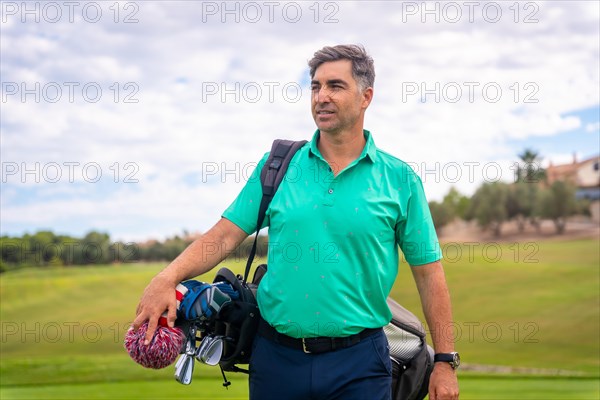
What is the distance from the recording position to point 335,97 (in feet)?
9.93

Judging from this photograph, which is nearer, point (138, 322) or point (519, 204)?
point (138, 322)

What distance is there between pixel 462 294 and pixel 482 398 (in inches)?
461

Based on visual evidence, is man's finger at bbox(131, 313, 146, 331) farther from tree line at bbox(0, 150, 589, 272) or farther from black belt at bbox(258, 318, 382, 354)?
tree line at bbox(0, 150, 589, 272)

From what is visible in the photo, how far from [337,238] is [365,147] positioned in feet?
1.35

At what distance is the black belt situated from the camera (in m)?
2.91

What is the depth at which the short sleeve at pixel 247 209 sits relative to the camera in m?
3.14

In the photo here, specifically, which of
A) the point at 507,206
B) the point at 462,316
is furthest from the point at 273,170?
the point at 507,206

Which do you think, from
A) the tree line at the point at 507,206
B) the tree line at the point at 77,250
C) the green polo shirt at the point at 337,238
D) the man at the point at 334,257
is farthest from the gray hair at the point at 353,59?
the tree line at the point at 507,206

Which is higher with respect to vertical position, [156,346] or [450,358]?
[156,346]

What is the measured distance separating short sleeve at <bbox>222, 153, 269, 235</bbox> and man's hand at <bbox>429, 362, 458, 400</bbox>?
0.92 meters

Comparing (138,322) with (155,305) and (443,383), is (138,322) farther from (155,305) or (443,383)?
(443,383)

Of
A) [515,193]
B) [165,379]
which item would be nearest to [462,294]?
[515,193]

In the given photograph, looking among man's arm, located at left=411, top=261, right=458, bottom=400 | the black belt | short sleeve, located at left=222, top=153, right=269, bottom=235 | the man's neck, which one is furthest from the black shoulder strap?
man's arm, located at left=411, top=261, right=458, bottom=400

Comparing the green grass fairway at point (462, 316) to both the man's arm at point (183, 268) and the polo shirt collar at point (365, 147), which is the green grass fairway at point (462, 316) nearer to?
the man's arm at point (183, 268)
